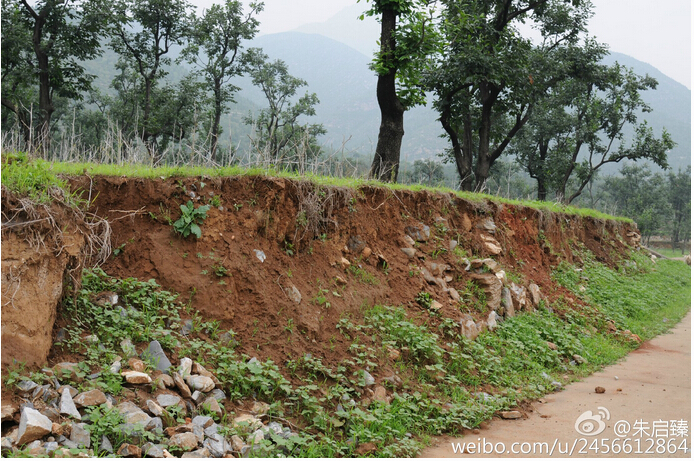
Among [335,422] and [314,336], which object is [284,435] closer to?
[335,422]

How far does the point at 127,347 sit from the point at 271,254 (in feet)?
6.82

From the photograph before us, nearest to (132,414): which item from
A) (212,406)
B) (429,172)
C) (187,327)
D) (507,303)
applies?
(212,406)

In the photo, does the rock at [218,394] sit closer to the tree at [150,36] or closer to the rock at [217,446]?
the rock at [217,446]

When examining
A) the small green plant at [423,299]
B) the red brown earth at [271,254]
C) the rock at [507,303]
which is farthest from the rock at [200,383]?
the rock at [507,303]

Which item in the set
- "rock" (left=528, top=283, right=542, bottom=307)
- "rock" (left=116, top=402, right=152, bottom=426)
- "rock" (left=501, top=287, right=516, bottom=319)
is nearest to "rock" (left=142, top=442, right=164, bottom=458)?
"rock" (left=116, top=402, right=152, bottom=426)

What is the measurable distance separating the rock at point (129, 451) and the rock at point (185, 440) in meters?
0.22

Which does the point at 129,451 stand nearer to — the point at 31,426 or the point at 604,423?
the point at 31,426

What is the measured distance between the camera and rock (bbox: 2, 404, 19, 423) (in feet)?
9.89

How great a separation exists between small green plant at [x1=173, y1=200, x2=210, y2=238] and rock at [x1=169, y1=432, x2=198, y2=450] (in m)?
2.32

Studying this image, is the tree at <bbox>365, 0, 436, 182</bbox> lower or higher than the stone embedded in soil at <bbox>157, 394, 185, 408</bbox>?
higher

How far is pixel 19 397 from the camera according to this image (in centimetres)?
319

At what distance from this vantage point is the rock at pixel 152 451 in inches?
125

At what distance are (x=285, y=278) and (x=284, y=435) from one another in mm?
2071

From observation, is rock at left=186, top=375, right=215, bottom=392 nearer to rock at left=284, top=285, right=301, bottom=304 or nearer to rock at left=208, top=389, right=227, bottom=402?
rock at left=208, top=389, right=227, bottom=402
